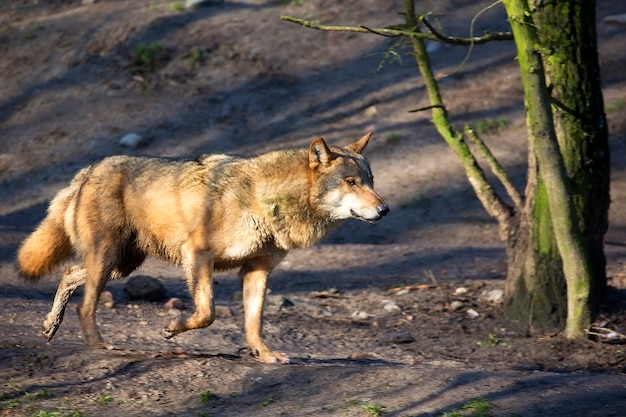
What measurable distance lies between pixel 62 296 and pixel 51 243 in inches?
17.3

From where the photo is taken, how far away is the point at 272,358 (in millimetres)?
6559

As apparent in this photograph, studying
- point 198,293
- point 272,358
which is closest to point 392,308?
point 272,358

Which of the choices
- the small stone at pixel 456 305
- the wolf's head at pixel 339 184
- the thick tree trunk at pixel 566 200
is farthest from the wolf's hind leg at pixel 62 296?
the thick tree trunk at pixel 566 200

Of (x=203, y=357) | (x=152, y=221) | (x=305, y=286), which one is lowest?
(x=305, y=286)

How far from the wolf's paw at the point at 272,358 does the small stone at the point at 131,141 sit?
8.20 meters

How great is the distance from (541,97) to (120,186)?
3216mm

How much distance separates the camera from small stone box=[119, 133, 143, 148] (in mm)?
14195

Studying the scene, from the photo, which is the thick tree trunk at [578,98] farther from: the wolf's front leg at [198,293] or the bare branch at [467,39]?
the wolf's front leg at [198,293]

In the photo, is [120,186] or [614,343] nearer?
[120,186]

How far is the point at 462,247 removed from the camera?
10844 millimetres

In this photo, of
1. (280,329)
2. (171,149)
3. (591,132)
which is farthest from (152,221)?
(171,149)

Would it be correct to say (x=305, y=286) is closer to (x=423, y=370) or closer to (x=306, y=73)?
(x=423, y=370)

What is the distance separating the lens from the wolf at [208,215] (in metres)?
6.45

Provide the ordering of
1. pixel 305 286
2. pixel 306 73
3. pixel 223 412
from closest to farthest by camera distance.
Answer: pixel 223 412 → pixel 305 286 → pixel 306 73
